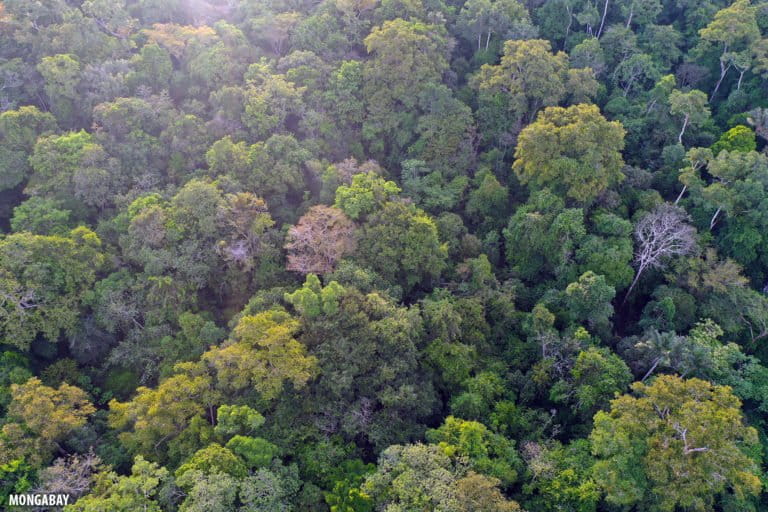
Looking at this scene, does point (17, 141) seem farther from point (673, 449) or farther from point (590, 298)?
point (673, 449)

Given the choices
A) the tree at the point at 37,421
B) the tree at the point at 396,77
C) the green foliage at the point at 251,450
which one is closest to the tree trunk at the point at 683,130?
the tree at the point at 396,77

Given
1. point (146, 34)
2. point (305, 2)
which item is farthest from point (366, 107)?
point (146, 34)

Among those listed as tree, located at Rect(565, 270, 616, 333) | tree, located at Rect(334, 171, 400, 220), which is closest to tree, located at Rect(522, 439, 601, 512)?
tree, located at Rect(565, 270, 616, 333)

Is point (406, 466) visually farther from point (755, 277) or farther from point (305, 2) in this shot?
point (305, 2)

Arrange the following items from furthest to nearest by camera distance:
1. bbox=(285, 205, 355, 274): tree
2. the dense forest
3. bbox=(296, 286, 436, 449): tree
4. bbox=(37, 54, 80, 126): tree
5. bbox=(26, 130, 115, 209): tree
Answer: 1. bbox=(37, 54, 80, 126): tree
2. bbox=(26, 130, 115, 209): tree
3. bbox=(285, 205, 355, 274): tree
4. bbox=(296, 286, 436, 449): tree
5. the dense forest

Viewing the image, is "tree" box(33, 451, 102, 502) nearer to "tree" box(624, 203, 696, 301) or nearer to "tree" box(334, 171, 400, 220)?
"tree" box(334, 171, 400, 220)

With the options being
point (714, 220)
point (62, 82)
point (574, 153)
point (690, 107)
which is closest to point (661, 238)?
point (714, 220)
